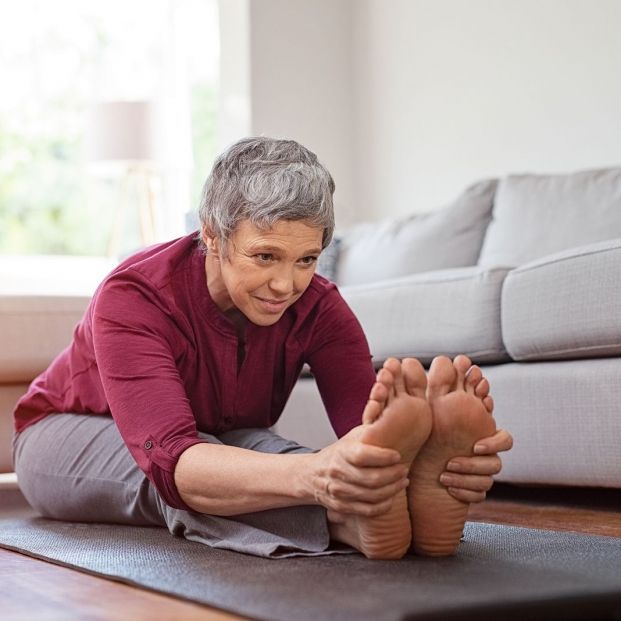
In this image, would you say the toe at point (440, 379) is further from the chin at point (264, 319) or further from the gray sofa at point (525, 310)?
the gray sofa at point (525, 310)

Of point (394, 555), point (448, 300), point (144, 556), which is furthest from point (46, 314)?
point (394, 555)

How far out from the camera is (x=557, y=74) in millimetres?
4000

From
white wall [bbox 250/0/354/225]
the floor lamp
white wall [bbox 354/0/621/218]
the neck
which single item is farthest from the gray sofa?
the floor lamp

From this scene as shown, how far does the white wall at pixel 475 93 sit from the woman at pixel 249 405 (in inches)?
88.8

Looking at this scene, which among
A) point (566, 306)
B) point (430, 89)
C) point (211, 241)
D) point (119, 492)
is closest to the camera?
point (211, 241)

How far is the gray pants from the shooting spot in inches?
61.2

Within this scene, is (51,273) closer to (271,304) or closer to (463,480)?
(271,304)

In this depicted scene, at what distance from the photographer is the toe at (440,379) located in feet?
4.51

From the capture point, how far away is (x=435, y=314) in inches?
104

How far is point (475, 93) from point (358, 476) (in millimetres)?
3267

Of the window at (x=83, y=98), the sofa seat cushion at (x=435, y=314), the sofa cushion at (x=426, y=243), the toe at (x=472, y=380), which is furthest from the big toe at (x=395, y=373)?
the window at (x=83, y=98)

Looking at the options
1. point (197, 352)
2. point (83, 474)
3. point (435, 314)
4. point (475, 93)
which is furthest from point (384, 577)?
point (475, 93)

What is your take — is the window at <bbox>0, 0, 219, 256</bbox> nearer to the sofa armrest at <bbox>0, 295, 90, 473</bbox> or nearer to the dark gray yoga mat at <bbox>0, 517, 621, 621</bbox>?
the sofa armrest at <bbox>0, 295, 90, 473</bbox>

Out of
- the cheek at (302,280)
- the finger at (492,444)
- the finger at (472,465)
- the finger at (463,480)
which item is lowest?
the finger at (463,480)
